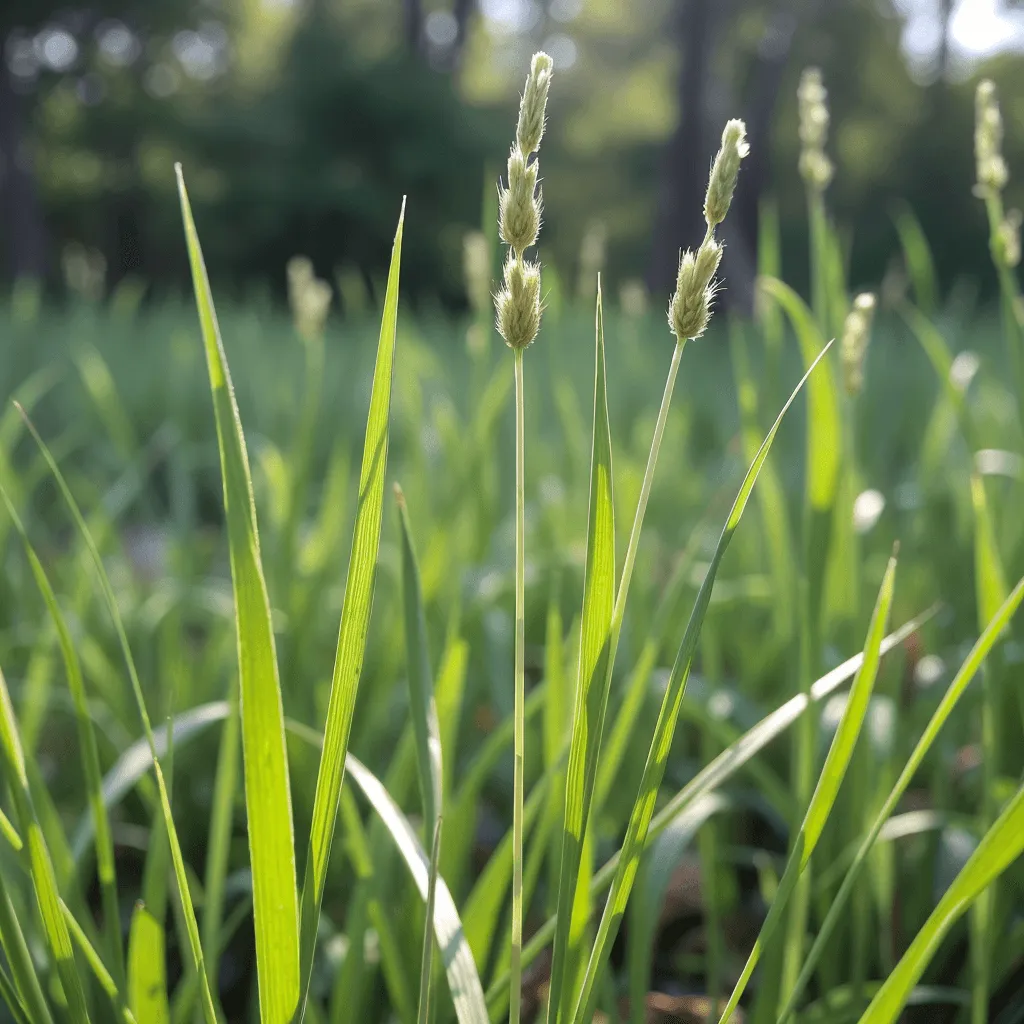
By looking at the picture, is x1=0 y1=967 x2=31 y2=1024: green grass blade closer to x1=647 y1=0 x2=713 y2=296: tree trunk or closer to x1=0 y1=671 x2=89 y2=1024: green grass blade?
x1=0 y1=671 x2=89 y2=1024: green grass blade

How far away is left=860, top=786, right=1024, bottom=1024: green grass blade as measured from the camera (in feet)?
1.20

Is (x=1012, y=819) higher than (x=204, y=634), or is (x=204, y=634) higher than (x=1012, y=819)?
(x=1012, y=819)

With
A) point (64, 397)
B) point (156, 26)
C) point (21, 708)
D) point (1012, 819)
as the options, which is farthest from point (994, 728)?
point (156, 26)

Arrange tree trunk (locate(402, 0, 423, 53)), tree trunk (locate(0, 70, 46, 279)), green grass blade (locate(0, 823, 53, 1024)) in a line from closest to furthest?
green grass blade (locate(0, 823, 53, 1024))
tree trunk (locate(0, 70, 46, 279))
tree trunk (locate(402, 0, 423, 53))

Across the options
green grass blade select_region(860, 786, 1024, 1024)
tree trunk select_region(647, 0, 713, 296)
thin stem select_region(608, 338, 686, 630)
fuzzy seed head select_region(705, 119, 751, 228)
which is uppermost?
tree trunk select_region(647, 0, 713, 296)

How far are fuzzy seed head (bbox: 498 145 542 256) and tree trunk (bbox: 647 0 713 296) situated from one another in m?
7.50

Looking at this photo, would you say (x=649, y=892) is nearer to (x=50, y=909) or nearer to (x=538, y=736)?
(x=538, y=736)

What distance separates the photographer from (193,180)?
14305 mm

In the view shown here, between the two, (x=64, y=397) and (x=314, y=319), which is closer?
(x=314, y=319)

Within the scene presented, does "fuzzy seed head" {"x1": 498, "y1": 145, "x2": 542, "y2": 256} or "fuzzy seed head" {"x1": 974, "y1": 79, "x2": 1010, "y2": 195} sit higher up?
"fuzzy seed head" {"x1": 974, "y1": 79, "x2": 1010, "y2": 195}

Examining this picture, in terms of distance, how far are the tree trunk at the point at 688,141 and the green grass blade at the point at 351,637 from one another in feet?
24.5

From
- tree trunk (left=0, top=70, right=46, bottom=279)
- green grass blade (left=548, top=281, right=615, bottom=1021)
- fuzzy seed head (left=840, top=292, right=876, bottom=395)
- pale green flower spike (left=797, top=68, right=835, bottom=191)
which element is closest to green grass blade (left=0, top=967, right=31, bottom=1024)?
green grass blade (left=548, top=281, right=615, bottom=1021)

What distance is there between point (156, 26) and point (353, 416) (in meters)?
12.9

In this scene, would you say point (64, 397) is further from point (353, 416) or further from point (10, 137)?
point (10, 137)
